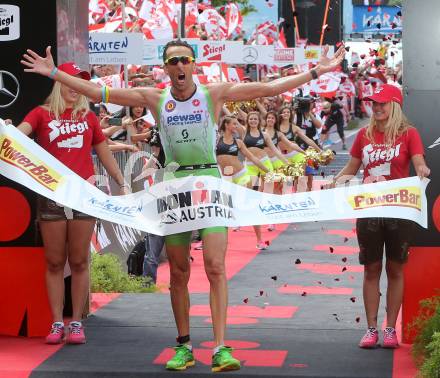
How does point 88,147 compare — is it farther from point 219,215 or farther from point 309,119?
point 309,119

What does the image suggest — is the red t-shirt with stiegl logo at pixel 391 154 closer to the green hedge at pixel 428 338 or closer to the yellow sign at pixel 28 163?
the green hedge at pixel 428 338

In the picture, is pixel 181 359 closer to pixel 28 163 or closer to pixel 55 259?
pixel 55 259

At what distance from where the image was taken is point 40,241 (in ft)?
28.1

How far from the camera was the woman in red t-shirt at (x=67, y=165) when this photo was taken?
8.12 meters

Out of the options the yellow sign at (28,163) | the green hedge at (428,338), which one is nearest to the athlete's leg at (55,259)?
the yellow sign at (28,163)

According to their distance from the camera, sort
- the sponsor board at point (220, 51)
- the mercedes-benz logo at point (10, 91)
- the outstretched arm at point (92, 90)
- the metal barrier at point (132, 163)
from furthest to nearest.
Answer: the sponsor board at point (220, 51) → the metal barrier at point (132, 163) → the mercedes-benz logo at point (10, 91) → the outstretched arm at point (92, 90)

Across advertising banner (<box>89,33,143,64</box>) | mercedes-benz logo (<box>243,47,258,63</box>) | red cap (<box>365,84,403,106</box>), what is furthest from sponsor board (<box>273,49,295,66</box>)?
red cap (<box>365,84,403,106</box>)

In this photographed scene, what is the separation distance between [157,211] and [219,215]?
48 centimetres

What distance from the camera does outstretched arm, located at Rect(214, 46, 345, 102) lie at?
7285 millimetres

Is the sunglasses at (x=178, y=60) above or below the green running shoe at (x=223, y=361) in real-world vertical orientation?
above

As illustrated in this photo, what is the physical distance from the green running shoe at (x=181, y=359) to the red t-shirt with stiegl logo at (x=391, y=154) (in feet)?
5.76

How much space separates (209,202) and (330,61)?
1233 mm

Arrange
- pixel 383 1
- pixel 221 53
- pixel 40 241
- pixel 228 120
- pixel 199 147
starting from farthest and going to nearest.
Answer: pixel 383 1
pixel 221 53
pixel 228 120
pixel 40 241
pixel 199 147

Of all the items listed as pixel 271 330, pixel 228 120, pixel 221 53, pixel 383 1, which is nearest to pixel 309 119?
pixel 221 53
